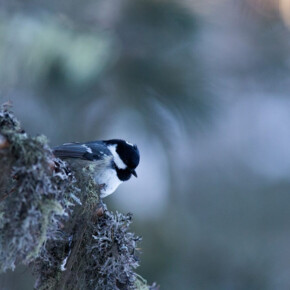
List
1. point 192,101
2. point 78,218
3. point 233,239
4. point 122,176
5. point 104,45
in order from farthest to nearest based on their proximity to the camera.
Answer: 1. point 233,239
2. point 192,101
3. point 104,45
4. point 122,176
5. point 78,218

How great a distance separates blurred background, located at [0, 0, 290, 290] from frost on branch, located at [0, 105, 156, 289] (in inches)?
13.3

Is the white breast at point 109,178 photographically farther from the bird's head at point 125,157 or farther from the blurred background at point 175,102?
the blurred background at point 175,102

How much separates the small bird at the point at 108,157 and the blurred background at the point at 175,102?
50 cm

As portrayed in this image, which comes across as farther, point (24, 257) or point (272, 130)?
point (272, 130)

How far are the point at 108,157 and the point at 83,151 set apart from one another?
7.3 inches

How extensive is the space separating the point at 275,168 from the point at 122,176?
2519 millimetres

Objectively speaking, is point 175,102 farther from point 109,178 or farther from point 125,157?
point 109,178

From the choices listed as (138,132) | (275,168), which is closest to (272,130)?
(275,168)

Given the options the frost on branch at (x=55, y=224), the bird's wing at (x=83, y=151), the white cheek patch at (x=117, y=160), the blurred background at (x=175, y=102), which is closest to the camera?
the frost on branch at (x=55, y=224)

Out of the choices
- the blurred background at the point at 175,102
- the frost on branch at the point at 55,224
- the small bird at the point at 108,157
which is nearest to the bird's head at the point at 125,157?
the small bird at the point at 108,157

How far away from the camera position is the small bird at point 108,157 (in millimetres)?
2426

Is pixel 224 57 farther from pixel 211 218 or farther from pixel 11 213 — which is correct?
pixel 11 213

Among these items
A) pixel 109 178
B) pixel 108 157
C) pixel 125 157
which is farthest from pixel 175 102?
pixel 109 178

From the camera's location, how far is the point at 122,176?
2.72m
